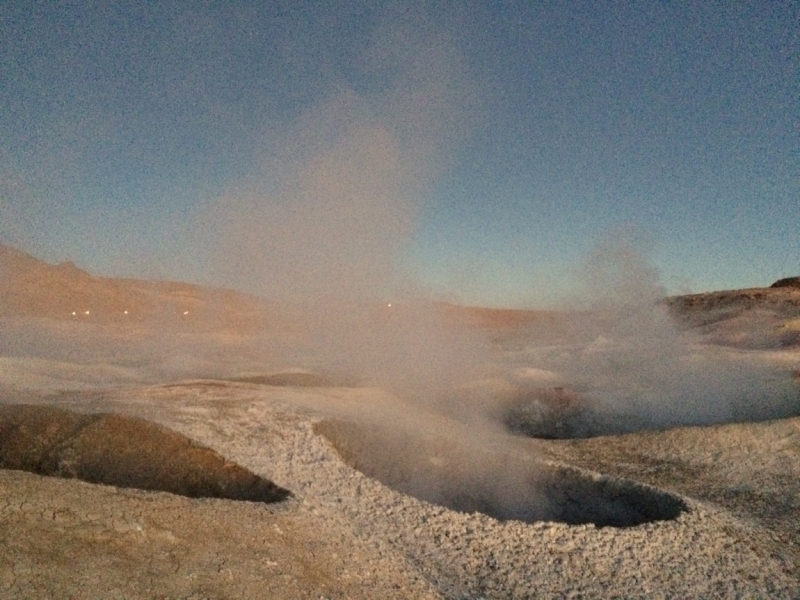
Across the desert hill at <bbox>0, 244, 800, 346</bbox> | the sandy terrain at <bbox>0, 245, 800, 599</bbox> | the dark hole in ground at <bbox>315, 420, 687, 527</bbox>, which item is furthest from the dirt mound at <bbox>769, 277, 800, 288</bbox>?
the dark hole in ground at <bbox>315, 420, 687, 527</bbox>

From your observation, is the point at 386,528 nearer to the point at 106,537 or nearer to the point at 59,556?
the point at 106,537

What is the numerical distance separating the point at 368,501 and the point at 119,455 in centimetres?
397

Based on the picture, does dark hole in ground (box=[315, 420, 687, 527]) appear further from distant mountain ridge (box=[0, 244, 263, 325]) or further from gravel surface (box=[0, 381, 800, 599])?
distant mountain ridge (box=[0, 244, 263, 325])

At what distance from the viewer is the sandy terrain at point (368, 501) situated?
6168 millimetres

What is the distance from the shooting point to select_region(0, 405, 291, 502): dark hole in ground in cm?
896

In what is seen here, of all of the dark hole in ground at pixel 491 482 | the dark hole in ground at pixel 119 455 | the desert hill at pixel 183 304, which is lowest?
the dark hole in ground at pixel 491 482

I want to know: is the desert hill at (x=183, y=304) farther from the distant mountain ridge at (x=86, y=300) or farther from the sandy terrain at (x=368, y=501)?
the sandy terrain at (x=368, y=501)

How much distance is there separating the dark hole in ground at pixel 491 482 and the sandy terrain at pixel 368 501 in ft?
0.14

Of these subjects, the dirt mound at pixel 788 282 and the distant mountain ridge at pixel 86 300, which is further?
the dirt mound at pixel 788 282

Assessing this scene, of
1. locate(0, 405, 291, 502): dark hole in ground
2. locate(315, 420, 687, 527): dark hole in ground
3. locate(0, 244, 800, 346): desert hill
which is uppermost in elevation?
locate(0, 244, 800, 346): desert hill

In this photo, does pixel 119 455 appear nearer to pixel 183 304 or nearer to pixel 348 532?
pixel 348 532

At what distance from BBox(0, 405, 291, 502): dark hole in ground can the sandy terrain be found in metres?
0.04

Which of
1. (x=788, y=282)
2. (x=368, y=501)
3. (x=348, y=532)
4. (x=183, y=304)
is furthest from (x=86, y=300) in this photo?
(x=788, y=282)

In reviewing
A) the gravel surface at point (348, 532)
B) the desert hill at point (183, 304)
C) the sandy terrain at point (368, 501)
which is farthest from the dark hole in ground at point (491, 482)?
the desert hill at point (183, 304)
